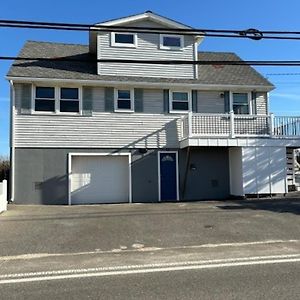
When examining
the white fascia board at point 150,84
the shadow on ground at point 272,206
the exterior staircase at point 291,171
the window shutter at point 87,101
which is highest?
the white fascia board at point 150,84

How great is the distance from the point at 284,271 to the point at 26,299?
425cm

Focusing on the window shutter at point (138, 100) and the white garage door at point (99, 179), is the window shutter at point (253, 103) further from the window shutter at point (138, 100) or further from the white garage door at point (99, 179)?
the white garage door at point (99, 179)

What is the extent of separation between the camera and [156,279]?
7160mm

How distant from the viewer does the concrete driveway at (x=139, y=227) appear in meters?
10.7

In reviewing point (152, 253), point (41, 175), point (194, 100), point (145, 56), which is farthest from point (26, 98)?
point (152, 253)

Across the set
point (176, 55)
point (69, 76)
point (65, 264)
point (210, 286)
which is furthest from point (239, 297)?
point (176, 55)

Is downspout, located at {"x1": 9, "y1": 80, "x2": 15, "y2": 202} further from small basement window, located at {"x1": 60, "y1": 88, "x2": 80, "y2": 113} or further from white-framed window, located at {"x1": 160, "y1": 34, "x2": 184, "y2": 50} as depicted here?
white-framed window, located at {"x1": 160, "y1": 34, "x2": 184, "y2": 50}

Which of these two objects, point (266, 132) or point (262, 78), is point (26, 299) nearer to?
point (266, 132)

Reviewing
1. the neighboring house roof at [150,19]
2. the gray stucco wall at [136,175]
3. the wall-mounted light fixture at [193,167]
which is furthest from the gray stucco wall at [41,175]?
the neighboring house roof at [150,19]

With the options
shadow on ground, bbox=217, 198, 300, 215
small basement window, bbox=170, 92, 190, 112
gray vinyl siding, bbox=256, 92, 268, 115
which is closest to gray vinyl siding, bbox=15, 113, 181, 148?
small basement window, bbox=170, 92, 190, 112

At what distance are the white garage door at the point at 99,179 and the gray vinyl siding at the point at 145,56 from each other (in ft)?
13.6

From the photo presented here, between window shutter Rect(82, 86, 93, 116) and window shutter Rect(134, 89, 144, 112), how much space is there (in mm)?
2058

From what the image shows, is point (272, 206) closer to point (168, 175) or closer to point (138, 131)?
point (168, 175)

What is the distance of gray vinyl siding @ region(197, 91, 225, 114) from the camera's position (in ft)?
70.7
